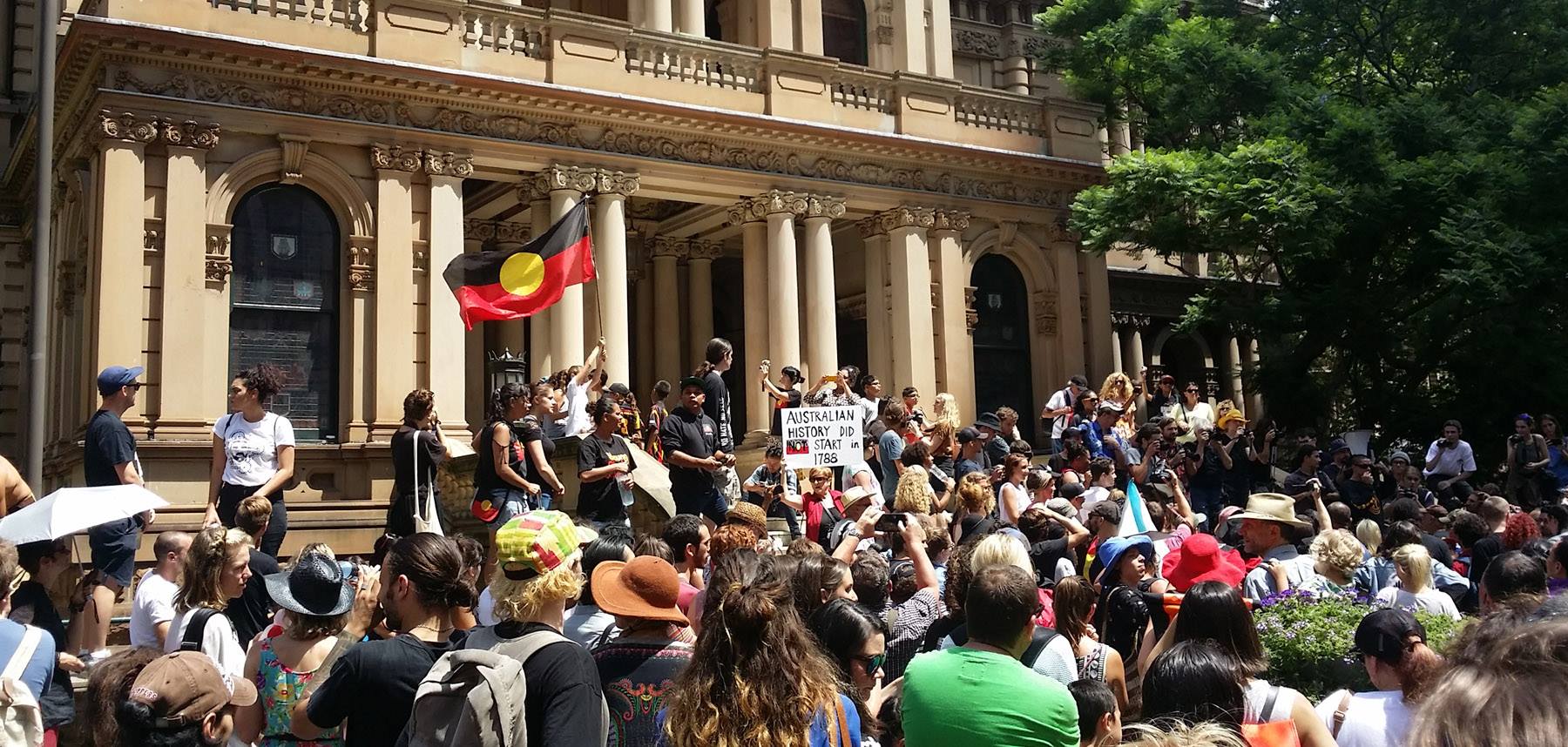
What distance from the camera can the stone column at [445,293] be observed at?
19906 mm

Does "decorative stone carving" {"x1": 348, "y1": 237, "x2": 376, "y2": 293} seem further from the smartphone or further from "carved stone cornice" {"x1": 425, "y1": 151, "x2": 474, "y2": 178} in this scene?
the smartphone

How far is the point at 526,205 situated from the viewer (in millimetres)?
24719

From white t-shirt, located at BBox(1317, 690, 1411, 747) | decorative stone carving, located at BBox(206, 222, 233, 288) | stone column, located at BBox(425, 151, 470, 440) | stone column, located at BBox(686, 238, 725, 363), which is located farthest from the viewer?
stone column, located at BBox(686, 238, 725, 363)

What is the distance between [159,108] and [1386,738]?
18.1m

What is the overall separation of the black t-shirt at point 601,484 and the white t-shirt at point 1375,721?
7.97 meters

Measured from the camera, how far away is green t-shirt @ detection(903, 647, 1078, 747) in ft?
14.3

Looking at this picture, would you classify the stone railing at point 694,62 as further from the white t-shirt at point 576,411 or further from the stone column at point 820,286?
the white t-shirt at point 576,411

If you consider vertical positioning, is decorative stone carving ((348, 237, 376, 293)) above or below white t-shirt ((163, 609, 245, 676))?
above

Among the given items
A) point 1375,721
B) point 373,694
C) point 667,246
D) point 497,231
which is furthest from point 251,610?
point 667,246

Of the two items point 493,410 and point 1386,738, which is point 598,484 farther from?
point 1386,738

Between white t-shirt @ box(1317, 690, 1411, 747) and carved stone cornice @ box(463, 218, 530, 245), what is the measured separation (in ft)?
72.1

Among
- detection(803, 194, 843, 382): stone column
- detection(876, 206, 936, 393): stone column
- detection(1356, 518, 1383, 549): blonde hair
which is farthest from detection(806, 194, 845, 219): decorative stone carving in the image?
detection(1356, 518, 1383, 549): blonde hair

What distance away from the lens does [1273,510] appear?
8992 millimetres

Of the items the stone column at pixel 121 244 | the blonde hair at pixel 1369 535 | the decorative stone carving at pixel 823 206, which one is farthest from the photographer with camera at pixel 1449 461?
the stone column at pixel 121 244
